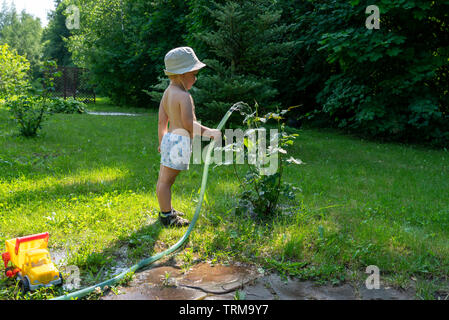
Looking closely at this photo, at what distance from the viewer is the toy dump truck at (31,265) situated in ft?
8.16

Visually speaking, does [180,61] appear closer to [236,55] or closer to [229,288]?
[229,288]

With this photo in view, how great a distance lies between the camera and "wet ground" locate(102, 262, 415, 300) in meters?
2.54

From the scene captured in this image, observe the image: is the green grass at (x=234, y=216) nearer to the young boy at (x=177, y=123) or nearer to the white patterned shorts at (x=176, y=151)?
the young boy at (x=177, y=123)

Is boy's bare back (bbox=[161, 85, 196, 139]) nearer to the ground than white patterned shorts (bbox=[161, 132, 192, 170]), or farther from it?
farther from it

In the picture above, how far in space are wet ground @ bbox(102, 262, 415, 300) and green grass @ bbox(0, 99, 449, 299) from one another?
14 cm

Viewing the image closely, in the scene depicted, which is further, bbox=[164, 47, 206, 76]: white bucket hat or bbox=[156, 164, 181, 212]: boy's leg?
bbox=[156, 164, 181, 212]: boy's leg

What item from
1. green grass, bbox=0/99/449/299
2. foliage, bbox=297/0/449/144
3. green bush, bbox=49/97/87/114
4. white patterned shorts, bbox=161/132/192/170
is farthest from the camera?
green bush, bbox=49/97/87/114

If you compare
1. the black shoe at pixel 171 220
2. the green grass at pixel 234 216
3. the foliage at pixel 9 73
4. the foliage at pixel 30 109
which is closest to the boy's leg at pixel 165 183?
the black shoe at pixel 171 220

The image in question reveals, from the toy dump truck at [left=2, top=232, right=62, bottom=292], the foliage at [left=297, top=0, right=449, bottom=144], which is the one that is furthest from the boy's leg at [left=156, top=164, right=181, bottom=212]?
the foliage at [left=297, top=0, right=449, bottom=144]

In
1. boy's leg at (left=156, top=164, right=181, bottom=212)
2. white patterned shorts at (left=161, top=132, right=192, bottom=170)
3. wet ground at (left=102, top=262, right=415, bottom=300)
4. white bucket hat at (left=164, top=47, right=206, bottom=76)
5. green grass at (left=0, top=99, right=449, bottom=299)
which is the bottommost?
wet ground at (left=102, top=262, right=415, bottom=300)

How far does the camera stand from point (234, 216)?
389 centimetres

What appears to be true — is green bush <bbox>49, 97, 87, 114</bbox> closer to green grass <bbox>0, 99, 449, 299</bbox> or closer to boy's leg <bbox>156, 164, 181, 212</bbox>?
green grass <bbox>0, 99, 449, 299</bbox>

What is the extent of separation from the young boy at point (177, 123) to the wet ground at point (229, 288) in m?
0.83

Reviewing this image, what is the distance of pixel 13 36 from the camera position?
60.2 m
